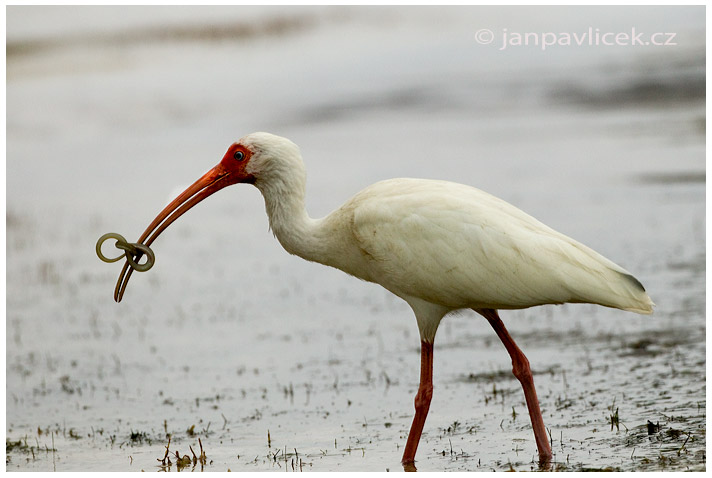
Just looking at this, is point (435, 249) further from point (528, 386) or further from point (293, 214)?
point (528, 386)

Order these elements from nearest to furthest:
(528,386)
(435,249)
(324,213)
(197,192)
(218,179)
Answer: (435,249)
(528,386)
(218,179)
(197,192)
(324,213)

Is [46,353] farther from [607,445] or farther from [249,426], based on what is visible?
[607,445]

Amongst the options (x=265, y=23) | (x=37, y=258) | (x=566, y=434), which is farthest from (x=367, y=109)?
(x=566, y=434)

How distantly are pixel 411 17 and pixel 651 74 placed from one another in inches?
151

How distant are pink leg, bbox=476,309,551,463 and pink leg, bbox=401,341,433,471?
38cm

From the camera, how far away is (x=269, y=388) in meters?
8.21

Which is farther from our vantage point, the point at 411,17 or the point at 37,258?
the point at 411,17

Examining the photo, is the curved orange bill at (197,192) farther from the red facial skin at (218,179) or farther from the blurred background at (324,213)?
the blurred background at (324,213)

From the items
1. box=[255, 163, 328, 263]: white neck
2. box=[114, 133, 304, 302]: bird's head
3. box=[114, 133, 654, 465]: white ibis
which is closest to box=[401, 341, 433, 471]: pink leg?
box=[114, 133, 654, 465]: white ibis

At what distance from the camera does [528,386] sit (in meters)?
6.46

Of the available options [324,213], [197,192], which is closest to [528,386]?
[197,192]

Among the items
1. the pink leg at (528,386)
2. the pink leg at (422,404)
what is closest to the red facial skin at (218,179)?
the pink leg at (422,404)

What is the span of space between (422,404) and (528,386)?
60 cm

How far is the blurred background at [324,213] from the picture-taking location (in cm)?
712
